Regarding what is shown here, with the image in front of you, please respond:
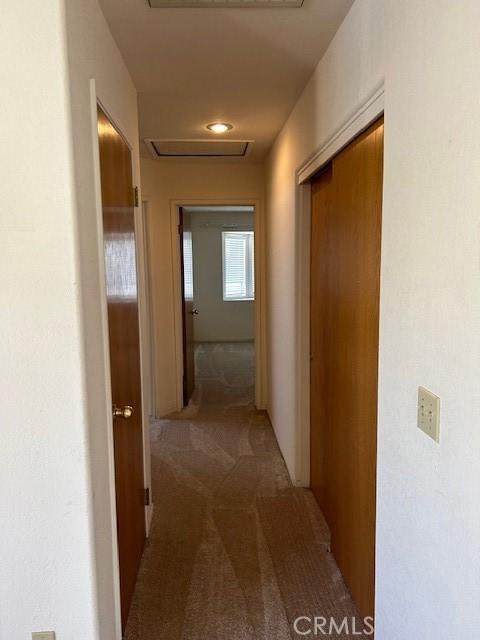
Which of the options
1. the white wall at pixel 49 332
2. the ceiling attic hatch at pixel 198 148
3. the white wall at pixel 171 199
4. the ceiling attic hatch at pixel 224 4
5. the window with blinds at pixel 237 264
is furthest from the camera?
the window with blinds at pixel 237 264

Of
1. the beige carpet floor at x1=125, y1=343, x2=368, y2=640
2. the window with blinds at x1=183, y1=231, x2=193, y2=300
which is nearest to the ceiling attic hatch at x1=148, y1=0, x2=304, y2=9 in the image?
the beige carpet floor at x1=125, y1=343, x2=368, y2=640

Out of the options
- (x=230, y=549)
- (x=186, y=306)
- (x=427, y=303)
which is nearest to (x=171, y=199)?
(x=186, y=306)

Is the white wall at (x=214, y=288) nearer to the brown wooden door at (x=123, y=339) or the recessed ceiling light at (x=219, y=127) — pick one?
the recessed ceiling light at (x=219, y=127)

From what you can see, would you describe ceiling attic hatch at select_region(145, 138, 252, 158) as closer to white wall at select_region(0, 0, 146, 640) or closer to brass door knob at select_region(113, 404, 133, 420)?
white wall at select_region(0, 0, 146, 640)

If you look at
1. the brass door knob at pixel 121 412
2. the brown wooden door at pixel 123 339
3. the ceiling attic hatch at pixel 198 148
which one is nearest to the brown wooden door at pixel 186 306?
the ceiling attic hatch at pixel 198 148

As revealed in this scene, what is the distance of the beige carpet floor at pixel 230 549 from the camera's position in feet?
6.25

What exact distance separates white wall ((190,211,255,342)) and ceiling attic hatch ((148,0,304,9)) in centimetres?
650

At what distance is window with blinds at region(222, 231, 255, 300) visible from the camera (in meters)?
8.23

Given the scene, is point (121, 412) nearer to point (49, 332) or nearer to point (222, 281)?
point (49, 332)

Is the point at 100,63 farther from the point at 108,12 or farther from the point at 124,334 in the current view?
the point at 124,334

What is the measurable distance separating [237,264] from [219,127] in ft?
17.3

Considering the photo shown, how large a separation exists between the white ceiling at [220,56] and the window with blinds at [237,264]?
5.22m

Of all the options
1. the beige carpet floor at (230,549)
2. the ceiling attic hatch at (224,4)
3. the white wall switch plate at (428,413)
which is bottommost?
the beige carpet floor at (230,549)

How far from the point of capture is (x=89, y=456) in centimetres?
136
